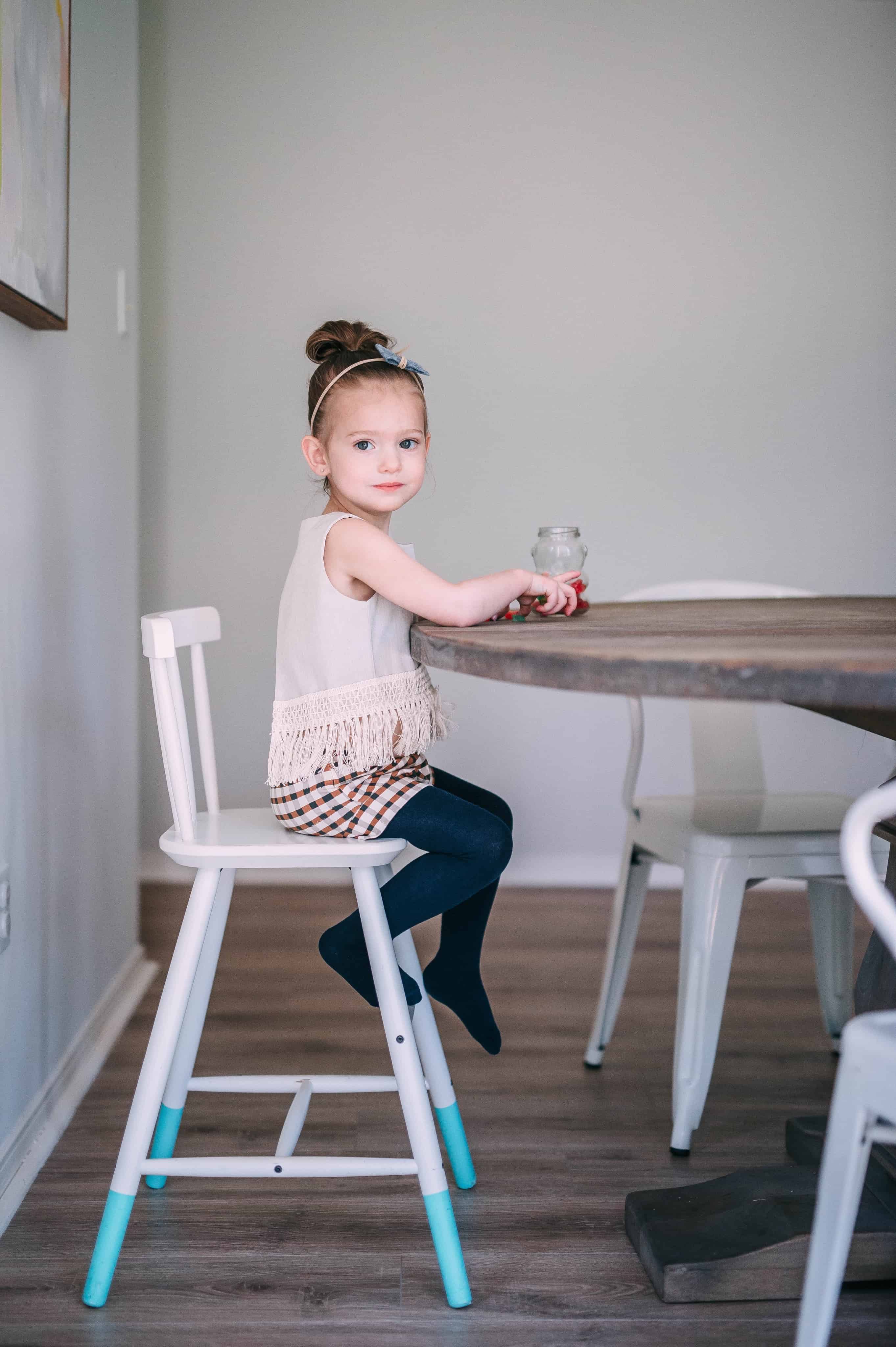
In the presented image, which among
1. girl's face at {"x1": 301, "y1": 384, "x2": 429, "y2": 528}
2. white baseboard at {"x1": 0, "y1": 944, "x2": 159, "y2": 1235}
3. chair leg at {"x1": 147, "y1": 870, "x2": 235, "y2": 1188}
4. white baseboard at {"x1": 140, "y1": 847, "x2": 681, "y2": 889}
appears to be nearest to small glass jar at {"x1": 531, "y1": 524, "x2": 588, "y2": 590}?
girl's face at {"x1": 301, "y1": 384, "x2": 429, "y2": 528}

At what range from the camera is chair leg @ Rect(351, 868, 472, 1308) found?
1257mm

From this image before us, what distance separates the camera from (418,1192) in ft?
5.08

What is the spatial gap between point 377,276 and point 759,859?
6.78 ft

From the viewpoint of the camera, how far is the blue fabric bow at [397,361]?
1.44 meters

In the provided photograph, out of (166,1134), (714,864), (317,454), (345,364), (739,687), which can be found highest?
(345,364)

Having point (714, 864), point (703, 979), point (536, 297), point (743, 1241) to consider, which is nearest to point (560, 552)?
point (714, 864)

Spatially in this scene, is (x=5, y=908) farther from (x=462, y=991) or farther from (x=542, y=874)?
(x=542, y=874)

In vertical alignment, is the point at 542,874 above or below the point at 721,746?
below

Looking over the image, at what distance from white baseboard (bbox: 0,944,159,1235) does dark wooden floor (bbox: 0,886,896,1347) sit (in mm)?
22

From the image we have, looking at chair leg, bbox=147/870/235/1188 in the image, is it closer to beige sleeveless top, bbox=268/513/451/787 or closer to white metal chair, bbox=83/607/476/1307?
white metal chair, bbox=83/607/476/1307

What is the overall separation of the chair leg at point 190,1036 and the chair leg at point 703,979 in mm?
655

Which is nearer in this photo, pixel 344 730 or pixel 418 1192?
pixel 344 730

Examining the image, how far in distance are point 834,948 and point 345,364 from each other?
4.11 feet

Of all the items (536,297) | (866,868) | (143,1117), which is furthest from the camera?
(536,297)
